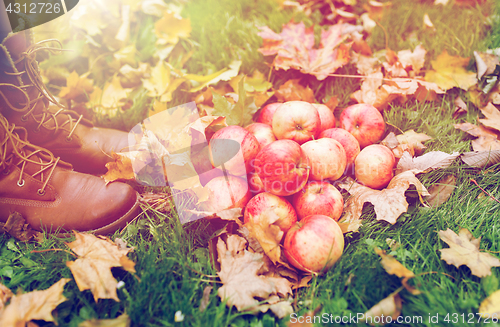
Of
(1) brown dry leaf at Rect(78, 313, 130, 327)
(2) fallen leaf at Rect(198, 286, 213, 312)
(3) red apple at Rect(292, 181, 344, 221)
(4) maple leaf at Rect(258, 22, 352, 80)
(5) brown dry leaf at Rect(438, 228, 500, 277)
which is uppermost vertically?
(4) maple leaf at Rect(258, 22, 352, 80)

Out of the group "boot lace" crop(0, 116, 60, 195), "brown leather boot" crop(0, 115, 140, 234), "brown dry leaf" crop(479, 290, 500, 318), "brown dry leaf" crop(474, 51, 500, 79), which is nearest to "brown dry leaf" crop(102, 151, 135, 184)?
"brown leather boot" crop(0, 115, 140, 234)

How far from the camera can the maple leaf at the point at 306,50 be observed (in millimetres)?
2197

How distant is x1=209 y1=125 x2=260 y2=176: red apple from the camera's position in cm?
154

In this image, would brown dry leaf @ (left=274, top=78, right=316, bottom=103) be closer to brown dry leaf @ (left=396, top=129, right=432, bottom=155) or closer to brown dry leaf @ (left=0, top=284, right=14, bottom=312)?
brown dry leaf @ (left=396, top=129, right=432, bottom=155)

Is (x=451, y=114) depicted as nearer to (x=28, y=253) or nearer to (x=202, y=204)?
(x=202, y=204)

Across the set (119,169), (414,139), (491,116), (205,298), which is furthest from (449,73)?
(119,169)

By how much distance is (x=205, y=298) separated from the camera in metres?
1.27

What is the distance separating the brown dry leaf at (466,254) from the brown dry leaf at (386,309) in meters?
0.34

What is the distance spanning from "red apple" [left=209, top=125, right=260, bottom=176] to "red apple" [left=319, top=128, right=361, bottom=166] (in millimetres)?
474

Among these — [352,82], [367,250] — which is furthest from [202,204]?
[352,82]

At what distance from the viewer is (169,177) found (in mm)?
1712

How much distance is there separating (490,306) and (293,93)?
5.15ft

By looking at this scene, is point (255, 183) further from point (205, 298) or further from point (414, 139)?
point (414, 139)

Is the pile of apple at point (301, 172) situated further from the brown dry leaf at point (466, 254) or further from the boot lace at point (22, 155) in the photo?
the boot lace at point (22, 155)
